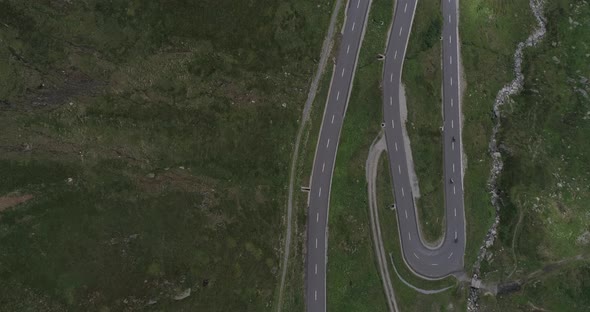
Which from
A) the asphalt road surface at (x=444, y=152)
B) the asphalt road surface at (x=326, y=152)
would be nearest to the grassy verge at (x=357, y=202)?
the asphalt road surface at (x=326, y=152)

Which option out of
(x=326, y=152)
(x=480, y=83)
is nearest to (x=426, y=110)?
(x=480, y=83)

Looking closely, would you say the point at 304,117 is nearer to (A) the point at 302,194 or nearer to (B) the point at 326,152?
(B) the point at 326,152

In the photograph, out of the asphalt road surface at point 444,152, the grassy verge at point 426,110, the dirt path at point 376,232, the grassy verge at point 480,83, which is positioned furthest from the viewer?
the grassy verge at point 480,83

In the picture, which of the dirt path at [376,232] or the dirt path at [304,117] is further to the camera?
the dirt path at [376,232]

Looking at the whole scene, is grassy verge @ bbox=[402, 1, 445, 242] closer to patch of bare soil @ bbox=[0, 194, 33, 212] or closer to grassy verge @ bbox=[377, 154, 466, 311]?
grassy verge @ bbox=[377, 154, 466, 311]

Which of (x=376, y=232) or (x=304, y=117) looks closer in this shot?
(x=304, y=117)

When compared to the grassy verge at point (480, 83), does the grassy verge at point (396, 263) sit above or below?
below

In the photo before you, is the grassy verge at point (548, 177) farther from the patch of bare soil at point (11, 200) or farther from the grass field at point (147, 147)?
the patch of bare soil at point (11, 200)
